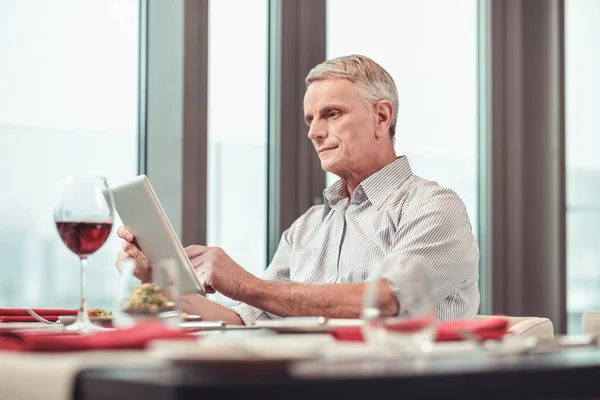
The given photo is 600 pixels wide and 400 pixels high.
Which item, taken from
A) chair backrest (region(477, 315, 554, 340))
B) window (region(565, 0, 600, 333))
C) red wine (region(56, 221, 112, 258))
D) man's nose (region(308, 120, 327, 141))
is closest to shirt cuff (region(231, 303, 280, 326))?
Answer: man's nose (region(308, 120, 327, 141))

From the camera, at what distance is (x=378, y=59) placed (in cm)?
396

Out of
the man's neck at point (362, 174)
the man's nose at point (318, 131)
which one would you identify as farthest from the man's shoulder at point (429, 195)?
the man's nose at point (318, 131)

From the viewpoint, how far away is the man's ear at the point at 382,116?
2.84 metres

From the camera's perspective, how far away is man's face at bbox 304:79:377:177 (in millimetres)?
2789

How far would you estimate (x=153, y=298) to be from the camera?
1227mm

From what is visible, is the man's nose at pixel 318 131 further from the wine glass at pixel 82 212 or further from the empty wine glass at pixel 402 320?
the empty wine glass at pixel 402 320

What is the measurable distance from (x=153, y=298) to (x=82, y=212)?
47 centimetres

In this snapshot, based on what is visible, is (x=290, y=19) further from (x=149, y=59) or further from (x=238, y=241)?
(x=238, y=241)

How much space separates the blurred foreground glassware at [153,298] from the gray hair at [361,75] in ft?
5.24

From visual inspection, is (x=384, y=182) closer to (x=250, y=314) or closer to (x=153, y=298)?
(x=250, y=314)

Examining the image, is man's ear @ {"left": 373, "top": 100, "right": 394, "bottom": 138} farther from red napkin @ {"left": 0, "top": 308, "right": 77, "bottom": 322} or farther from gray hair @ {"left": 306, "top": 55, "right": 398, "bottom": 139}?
red napkin @ {"left": 0, "top": 308, "right": 77, "bottom": 322}

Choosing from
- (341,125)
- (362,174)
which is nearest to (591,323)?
(362,174)

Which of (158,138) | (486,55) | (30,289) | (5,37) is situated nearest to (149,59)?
(158,138)

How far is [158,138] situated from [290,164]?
56 centimetres
